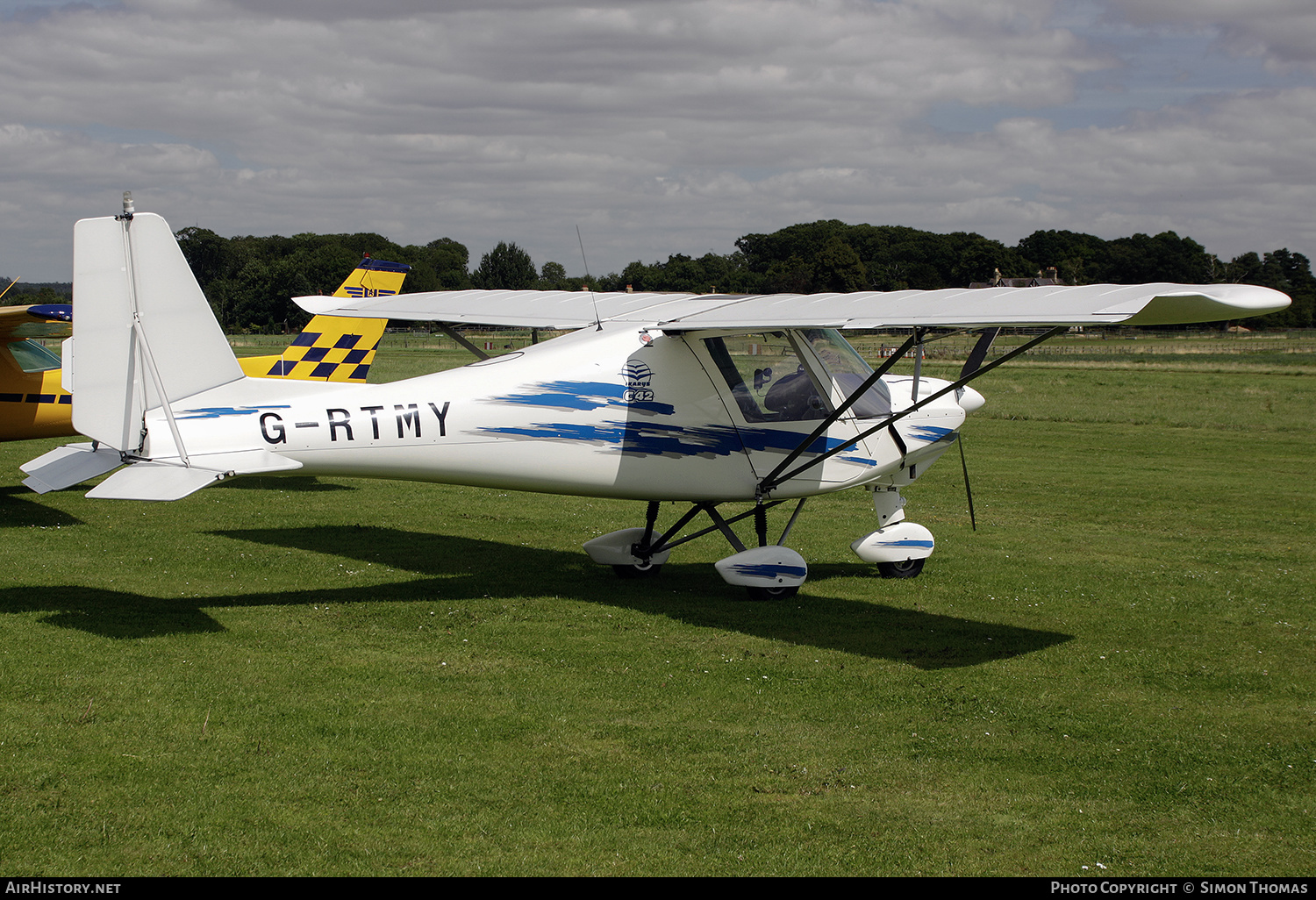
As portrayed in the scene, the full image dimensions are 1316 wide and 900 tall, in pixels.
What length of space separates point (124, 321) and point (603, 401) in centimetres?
339

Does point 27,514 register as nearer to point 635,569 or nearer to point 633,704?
point 635,569

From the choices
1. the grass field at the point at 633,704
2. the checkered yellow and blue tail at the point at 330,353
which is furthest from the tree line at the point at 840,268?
the grass field at the point at 633,704

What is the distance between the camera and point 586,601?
8.64m

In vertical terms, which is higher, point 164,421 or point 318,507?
point 164,421

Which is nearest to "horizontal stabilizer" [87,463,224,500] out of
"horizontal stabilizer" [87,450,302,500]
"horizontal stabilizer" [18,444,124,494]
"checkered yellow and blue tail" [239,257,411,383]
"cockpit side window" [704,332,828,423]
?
"horizontal stabilizer" [87,450,302,500]

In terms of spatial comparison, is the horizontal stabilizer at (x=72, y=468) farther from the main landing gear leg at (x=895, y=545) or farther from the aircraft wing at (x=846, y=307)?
the main landing gear leg at (x=895, y=545)

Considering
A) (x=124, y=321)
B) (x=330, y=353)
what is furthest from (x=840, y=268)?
(x=124, y=321)

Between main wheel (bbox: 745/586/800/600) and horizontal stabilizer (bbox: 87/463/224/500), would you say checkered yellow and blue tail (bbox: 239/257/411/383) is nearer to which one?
main wheel (bbox: 745/586/800/600)

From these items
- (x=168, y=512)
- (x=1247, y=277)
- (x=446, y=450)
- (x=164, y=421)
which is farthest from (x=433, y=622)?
(x=1247, y=277)

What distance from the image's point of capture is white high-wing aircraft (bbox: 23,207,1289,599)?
22.5ft

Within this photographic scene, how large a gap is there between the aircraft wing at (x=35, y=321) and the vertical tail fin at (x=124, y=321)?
4.30 m
